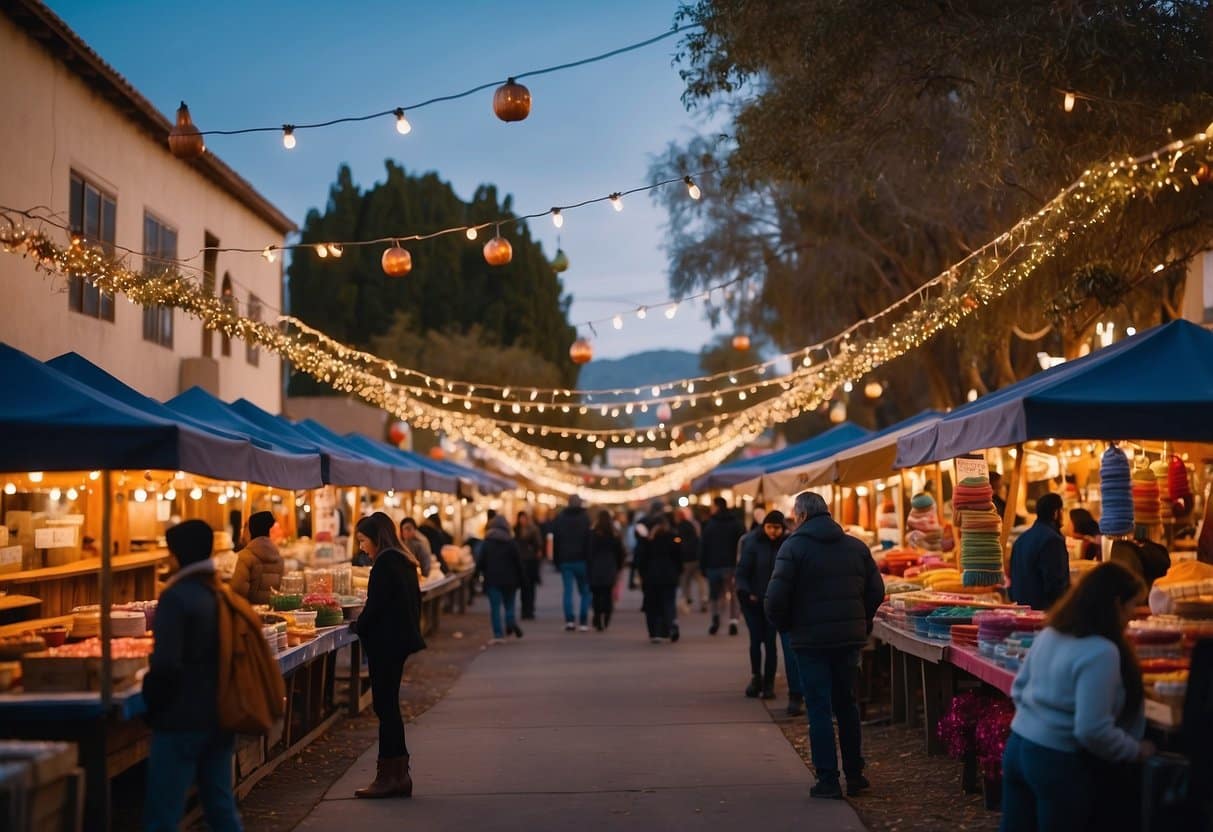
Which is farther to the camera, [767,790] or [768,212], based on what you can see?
[768,212]

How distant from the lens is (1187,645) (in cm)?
751

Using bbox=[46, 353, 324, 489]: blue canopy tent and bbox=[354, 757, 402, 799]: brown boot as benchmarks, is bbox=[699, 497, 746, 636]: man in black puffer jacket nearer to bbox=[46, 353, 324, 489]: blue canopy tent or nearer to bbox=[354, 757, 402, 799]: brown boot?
bbox=[46, 353, 324, 489]: blue canopy tent

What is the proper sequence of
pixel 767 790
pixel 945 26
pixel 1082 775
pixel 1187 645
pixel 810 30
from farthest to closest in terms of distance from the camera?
pixel 810 30 < pixel 945 26 < pixel 767 790 < pixel 1187 645 < pixel 1082 775

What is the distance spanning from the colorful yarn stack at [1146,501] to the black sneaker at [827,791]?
4.72 meters

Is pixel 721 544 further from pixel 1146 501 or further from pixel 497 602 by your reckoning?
pixel 1146 501

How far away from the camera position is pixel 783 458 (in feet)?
86.7

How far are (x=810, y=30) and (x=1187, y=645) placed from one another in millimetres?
9826

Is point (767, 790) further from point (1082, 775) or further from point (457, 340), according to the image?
point (457, 340)

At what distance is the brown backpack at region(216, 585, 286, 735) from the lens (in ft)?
22.4

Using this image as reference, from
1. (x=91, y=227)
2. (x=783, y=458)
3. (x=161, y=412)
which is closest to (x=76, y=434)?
(x=161, y=412)

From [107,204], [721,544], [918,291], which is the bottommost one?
[721,544]

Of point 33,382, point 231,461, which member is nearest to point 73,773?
point 33,382

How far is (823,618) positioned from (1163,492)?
5404 mm

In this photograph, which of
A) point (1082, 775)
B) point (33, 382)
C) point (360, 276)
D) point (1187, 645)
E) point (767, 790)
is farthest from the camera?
point (360, 276)
